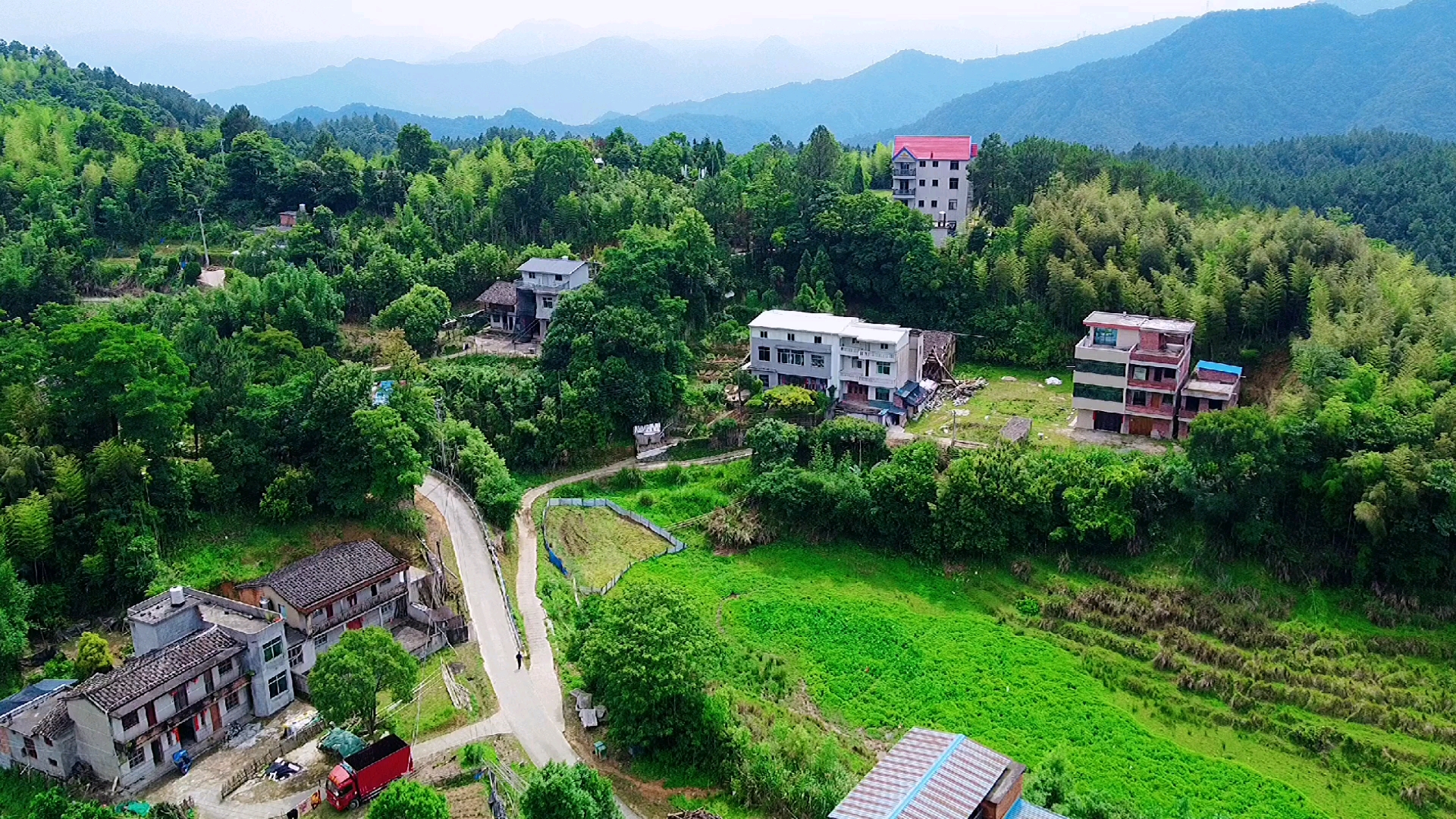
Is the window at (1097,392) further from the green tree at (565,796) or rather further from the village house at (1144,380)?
the green tree at (565,796)

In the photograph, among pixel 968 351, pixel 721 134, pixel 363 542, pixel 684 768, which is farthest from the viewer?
pixel 721 134

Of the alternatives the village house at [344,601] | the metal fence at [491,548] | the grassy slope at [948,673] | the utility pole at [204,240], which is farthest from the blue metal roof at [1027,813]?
the utility pole at [204,240]

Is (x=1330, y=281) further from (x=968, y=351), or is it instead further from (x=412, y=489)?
(x=412, y=489)

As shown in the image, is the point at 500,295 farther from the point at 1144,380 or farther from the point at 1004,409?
the point at 1144,380

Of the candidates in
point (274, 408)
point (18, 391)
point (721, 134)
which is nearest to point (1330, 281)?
point (274, 408)

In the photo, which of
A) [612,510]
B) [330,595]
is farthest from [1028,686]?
[330,595]

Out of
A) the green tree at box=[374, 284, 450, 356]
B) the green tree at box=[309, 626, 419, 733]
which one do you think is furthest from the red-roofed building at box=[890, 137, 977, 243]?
→ the green tree at box=[309, 626, 419, 733]
